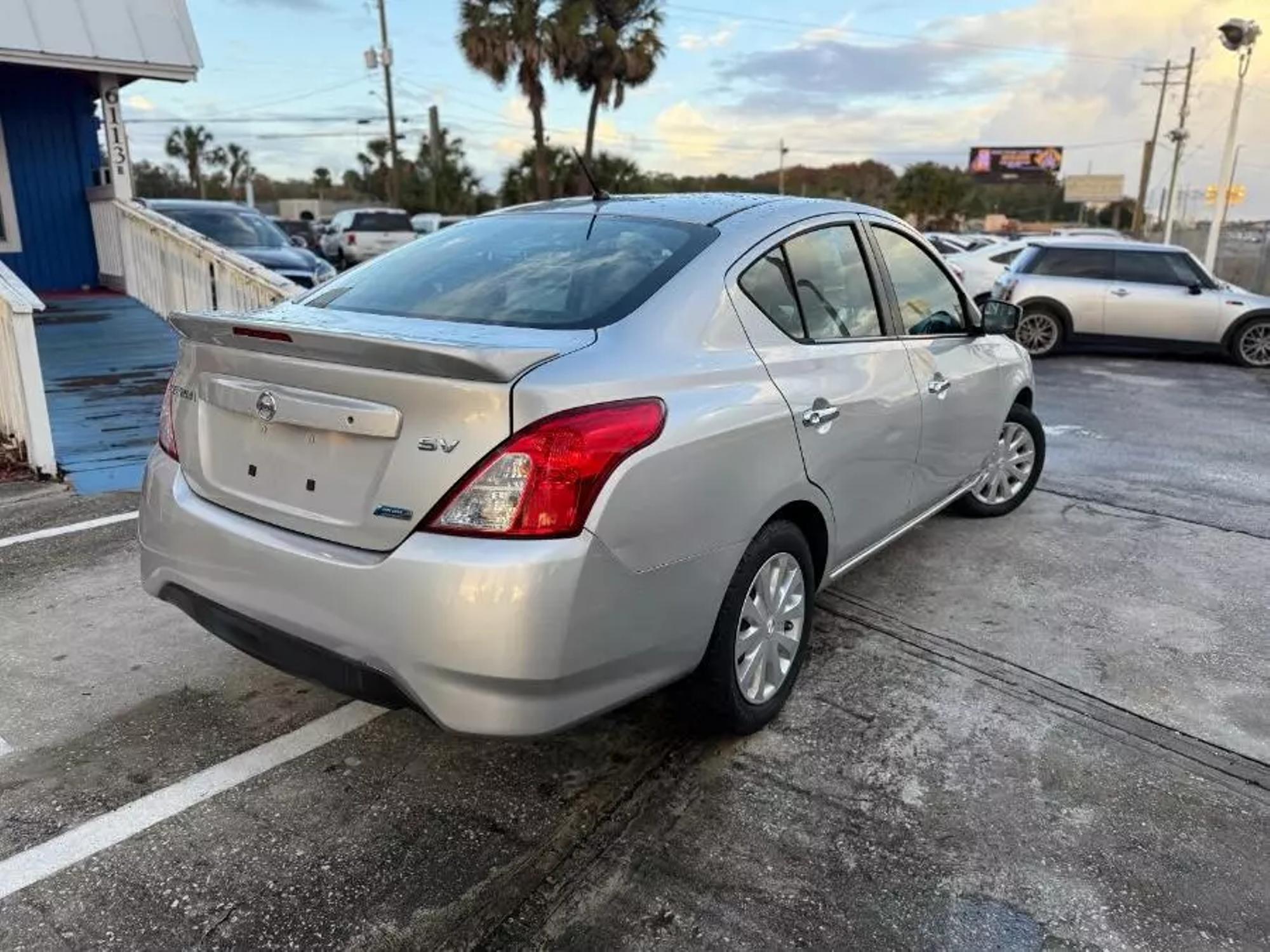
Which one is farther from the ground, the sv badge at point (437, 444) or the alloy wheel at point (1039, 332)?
the sv badge at point (437, 444)

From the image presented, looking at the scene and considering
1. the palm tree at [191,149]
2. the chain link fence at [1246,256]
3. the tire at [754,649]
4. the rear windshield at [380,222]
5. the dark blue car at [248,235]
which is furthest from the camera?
the palm tree at [191,149]

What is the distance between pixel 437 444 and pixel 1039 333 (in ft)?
39.1

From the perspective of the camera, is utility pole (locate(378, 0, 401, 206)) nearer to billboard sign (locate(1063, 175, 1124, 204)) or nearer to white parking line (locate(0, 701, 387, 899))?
white parking line (locate(0, 701, 387, 899))

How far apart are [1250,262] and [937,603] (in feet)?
69.1

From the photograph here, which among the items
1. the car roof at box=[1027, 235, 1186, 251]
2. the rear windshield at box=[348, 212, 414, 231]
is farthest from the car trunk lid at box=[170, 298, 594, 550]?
the rear windshield at box=[348, 212, 414, 231]

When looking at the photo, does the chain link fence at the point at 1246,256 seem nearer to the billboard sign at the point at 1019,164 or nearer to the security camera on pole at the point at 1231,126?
the security camera on pole at the point at 1231,126

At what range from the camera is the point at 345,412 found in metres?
2.37

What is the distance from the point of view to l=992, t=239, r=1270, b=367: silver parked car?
475 inches

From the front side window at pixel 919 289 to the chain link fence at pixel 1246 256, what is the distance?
62.1 feet

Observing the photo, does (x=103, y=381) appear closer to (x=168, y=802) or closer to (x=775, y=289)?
(x=168, y=802)

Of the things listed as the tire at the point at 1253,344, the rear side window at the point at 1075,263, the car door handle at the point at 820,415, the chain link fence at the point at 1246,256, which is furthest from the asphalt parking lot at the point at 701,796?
the chain link fence at the point at 1246,256

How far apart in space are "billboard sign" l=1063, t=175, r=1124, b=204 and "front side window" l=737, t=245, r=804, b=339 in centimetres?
8498

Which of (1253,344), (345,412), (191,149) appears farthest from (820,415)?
(191,149)

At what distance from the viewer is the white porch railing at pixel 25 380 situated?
209 inches
